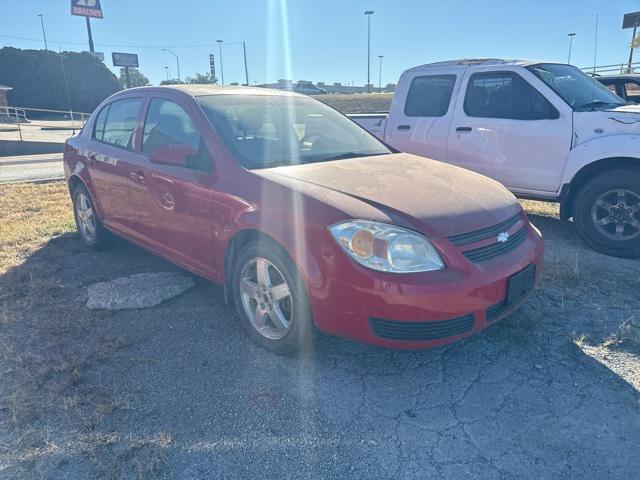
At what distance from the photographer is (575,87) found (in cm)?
530

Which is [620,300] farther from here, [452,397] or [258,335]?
[258,335]

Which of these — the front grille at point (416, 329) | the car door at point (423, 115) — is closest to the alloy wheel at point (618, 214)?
the car door at point (423, 115)

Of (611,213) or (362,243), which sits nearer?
(362,243)

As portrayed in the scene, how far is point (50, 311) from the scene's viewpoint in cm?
370

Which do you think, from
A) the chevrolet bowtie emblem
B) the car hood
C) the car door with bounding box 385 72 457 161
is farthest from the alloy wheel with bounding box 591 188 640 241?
the chevrolet bowtie emblem

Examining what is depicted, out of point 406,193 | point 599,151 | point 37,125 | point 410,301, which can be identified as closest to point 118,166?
point 406,193

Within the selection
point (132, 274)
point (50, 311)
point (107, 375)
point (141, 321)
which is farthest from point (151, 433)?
point (132, 274)

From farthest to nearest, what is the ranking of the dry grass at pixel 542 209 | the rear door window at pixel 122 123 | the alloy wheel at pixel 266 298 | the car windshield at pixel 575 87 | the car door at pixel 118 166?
the dry grass at pixel 542 209 → the car windshield at pixel 575 87 → the rear door window at pixel 122 123 → the car door at pixel 118 166 → the alloy wheel at pixel 266 298

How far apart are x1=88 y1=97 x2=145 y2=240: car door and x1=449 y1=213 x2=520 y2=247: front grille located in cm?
258

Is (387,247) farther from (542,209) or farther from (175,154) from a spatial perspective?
(542,209)

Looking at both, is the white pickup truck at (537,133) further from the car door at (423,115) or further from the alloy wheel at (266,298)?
the alloy wheel at (266,298)

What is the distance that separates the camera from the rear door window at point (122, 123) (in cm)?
421

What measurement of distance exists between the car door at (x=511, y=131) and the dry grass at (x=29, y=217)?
4.95 metres

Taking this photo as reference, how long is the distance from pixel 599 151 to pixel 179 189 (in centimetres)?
396
